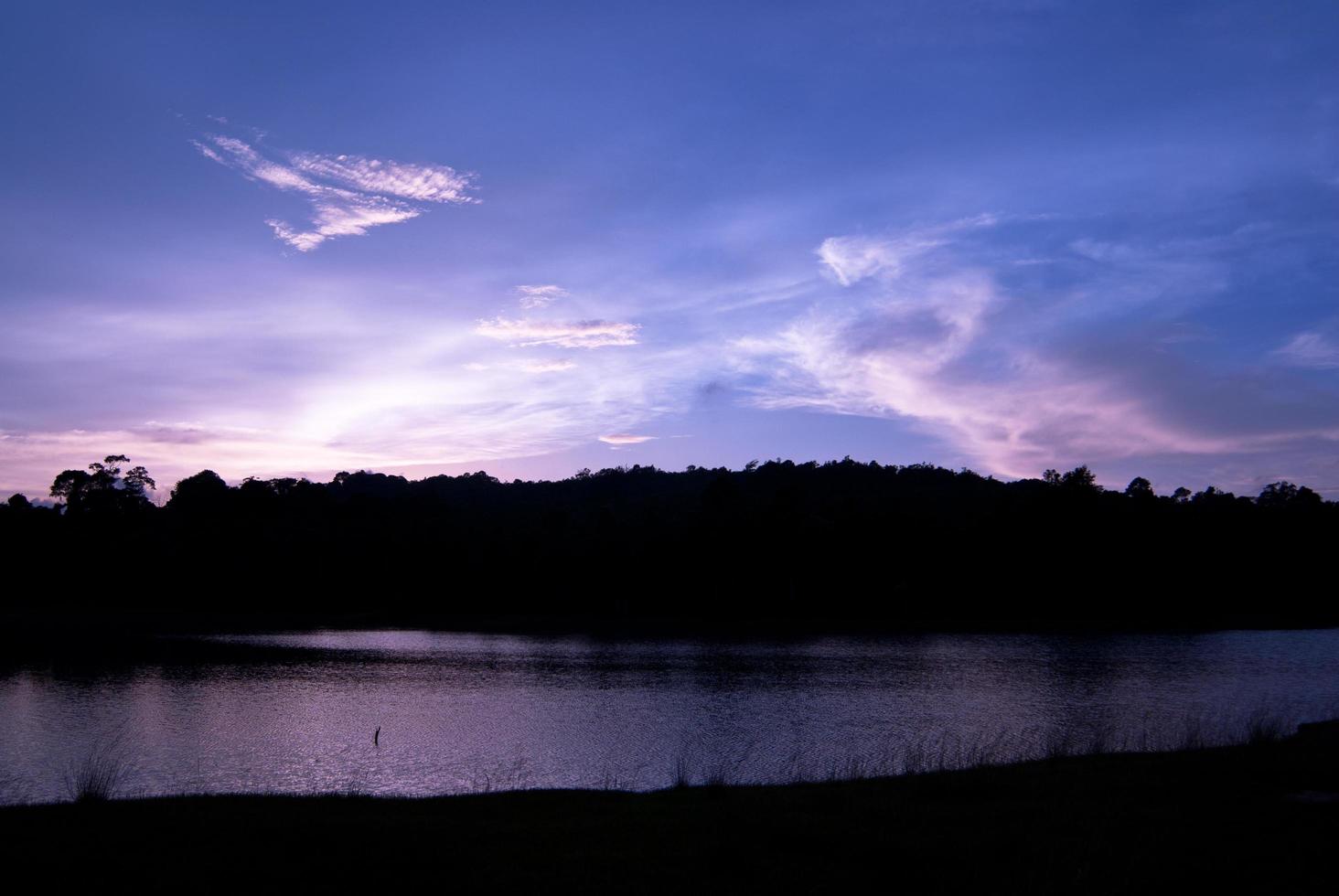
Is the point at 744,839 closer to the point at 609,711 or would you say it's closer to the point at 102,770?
the point at 102,770

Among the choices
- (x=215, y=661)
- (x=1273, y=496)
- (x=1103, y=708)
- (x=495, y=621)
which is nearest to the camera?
(x=1103, y=708)

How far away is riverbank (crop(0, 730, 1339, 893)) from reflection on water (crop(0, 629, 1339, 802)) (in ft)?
17.1

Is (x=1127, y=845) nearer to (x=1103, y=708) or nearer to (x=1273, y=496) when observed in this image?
(x=1103, y=708)

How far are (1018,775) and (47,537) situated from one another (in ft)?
369

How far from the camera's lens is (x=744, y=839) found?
10.5m

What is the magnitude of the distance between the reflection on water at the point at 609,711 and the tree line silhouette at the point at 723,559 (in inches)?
1438

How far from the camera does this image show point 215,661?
161 feet

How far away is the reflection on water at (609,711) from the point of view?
21.0m

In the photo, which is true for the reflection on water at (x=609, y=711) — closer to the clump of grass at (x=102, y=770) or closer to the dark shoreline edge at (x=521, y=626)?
the clump of grass at (x=102, y=770)

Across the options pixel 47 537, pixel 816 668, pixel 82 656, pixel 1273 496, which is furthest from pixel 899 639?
pixel 1273 496

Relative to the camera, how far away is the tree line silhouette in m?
90.1

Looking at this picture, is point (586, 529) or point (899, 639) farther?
point (586, 529)

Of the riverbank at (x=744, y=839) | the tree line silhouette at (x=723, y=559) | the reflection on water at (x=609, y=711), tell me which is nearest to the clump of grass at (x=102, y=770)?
the reflection on water at (x=609, y=711)

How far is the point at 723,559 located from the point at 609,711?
6318 centimetres
